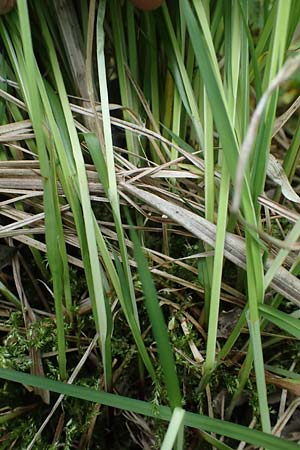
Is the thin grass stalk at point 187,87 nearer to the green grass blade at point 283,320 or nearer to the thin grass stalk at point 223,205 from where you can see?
the thin grass stalk at point 223,205

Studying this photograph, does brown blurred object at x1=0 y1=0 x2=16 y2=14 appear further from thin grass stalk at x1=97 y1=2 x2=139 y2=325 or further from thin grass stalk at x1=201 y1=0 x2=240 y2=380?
thin grass stalk at x1=201 y1=0 x2=240 y2=380

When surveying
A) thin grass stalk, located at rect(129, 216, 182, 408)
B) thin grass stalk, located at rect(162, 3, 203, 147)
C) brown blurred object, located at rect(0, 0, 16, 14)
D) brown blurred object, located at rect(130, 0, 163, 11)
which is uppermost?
brown blurred object, located at rect(0, 0, 16, 14)

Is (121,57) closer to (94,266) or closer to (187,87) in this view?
(187,87)

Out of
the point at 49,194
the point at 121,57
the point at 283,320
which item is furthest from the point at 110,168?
the point at 283,320

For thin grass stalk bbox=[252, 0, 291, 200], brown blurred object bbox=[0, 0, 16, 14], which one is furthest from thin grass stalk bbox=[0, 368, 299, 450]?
brown blurred object bbox=[0, 0, 16, 14]

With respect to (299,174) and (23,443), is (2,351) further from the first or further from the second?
(299,174)

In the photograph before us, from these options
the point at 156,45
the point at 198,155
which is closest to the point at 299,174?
the point at 198,155
